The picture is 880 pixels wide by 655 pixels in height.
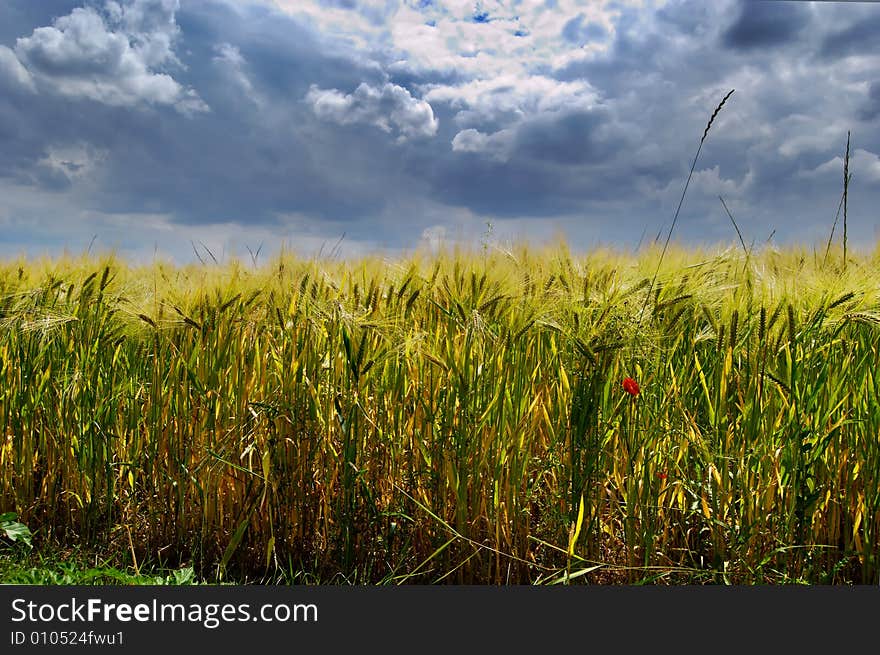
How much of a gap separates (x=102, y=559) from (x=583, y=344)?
170 cm

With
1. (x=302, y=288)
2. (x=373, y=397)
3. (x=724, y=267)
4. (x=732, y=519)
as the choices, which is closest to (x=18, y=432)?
(x=302, y=288)

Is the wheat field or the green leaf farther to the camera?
the green leaf

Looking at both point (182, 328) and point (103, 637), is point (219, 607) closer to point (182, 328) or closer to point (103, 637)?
point (103, 637)

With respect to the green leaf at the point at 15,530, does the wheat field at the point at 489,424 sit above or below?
above

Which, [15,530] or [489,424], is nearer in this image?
[489,424]

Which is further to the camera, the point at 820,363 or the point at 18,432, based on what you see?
the point at 18,432

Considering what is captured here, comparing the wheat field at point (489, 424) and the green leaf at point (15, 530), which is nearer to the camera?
the wheat field at point (489, 424)

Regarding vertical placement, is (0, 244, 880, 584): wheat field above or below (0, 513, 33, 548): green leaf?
above

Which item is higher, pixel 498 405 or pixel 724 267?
pixel 724 267

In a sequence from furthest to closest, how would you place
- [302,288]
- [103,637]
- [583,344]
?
[302,288] → [583,344] → [103,637]

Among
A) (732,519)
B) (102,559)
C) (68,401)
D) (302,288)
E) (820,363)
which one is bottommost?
(102,559)

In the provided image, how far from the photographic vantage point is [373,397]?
188 cm

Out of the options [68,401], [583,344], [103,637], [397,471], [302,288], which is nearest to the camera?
[103,637]

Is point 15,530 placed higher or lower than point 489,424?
lower
